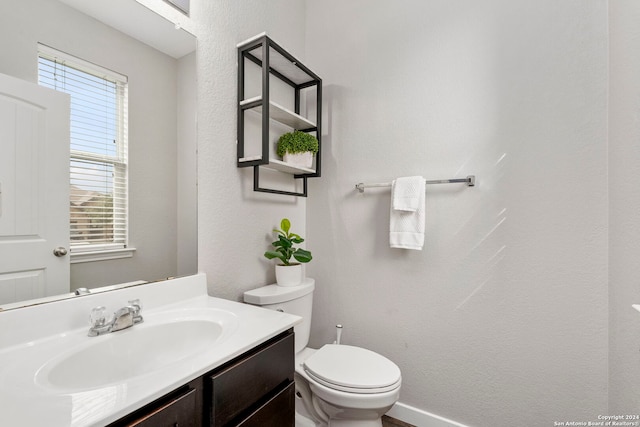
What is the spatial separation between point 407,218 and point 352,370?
0.74m

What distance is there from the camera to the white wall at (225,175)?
121 centimetres

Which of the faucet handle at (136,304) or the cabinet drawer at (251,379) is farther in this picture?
the faucet handle at (136,304)

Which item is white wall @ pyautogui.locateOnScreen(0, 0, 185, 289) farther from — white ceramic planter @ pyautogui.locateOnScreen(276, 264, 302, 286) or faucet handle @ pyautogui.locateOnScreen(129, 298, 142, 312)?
white ceramic planter @ pyautogui.locateOnScreen(276, 264, 302, 286)

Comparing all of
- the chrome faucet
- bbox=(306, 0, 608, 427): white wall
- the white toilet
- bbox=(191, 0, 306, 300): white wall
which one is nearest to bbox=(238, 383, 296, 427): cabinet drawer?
the white toilet

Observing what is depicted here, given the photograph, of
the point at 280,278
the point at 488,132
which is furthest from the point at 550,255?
the point at 280,278

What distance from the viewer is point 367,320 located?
1.63 meters

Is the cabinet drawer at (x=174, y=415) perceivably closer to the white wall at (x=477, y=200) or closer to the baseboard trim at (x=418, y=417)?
the white wall at (x=477, y=200)

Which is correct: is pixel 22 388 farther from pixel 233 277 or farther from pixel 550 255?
pixel 550 255

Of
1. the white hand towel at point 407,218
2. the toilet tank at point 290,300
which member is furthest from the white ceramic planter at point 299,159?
the toilet tank at point 290,300

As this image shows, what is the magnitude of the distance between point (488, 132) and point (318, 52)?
44.4 inches

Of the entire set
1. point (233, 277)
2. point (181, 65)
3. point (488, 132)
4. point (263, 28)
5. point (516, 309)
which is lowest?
point (516, 309)

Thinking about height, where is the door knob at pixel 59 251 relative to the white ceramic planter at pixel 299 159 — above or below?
below

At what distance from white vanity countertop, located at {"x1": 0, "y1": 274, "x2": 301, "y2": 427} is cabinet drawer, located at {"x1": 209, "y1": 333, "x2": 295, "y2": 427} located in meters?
0.04

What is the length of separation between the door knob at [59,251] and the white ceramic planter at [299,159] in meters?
0.96
